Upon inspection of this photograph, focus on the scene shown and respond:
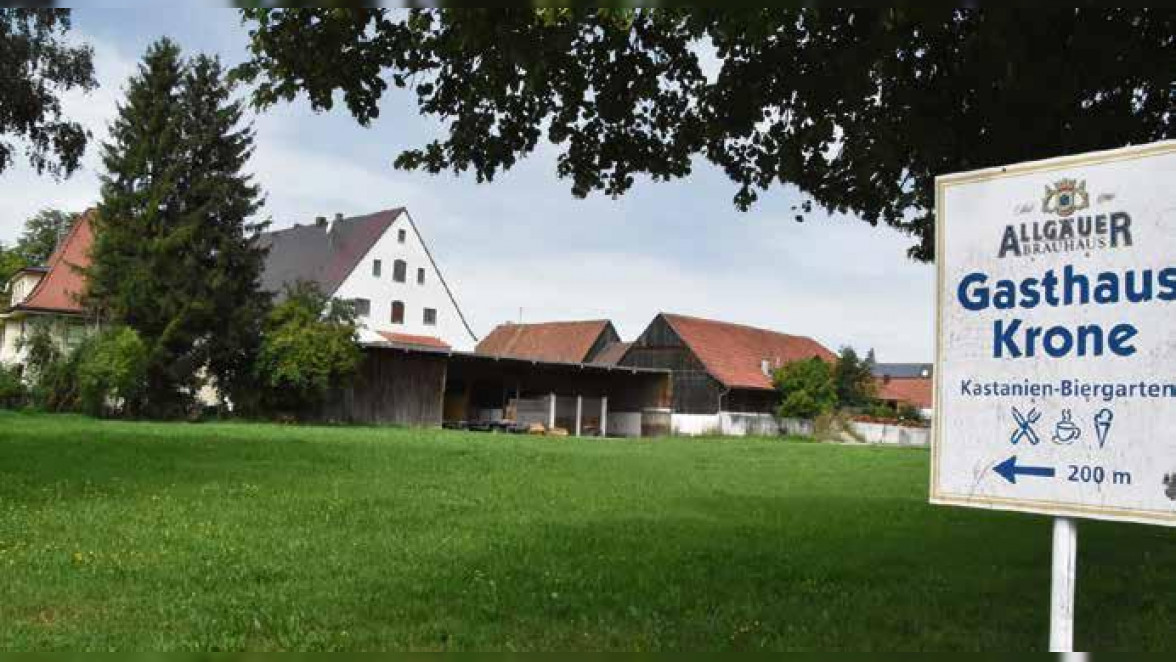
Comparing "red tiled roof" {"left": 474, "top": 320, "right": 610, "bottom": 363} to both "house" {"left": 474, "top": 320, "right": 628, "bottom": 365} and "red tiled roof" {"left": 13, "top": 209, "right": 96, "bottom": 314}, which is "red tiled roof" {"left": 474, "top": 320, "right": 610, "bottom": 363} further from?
"red tiled roof" {"left": 13, "top": 209, "right": 96, "bottom": 314}

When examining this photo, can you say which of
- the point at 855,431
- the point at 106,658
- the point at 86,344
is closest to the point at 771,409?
the point at 855,431

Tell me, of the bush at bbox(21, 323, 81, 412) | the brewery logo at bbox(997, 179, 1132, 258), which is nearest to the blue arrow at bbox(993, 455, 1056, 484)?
the brewery logo at bbox(997, 179, 1132, 258)

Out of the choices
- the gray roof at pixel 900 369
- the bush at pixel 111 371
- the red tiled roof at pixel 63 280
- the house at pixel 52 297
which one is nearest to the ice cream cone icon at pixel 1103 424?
the bush at pixel 111 371

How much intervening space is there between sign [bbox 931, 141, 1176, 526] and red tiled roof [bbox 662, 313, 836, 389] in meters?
57.8

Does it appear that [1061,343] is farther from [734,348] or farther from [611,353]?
[611,353]

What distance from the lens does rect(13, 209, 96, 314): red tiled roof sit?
168 ft

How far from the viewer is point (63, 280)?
5369 cm

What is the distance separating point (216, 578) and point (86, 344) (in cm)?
3774

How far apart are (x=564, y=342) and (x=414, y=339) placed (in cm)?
1326

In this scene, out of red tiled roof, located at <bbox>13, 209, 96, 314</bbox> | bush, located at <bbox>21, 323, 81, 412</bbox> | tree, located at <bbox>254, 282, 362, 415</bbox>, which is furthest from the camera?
red tiled roof, located at <bbox>13, 209, 96, 314</bbox>

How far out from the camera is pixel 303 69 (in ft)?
27.4

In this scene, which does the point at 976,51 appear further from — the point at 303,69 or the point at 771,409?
the point at 771,409

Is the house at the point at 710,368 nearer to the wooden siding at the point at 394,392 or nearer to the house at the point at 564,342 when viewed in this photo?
the house at the point at 564,342

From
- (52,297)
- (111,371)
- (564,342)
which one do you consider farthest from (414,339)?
(111,371)
